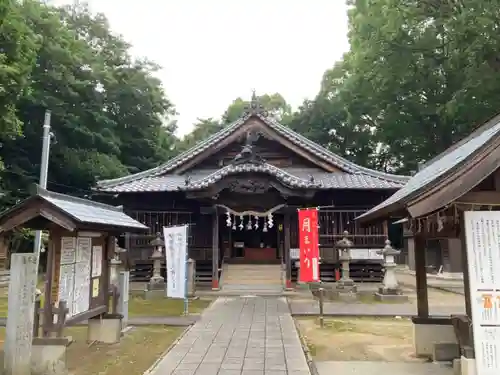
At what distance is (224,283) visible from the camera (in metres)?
16.4

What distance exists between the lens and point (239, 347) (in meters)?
7.50

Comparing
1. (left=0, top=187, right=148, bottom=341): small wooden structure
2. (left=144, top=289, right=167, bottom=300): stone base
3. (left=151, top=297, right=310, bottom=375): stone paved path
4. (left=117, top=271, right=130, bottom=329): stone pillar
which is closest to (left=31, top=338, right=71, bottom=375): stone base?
(left=0, top=187, right=148, bottom=341): small wooden structure

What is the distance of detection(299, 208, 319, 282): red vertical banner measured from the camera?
40.3 ft

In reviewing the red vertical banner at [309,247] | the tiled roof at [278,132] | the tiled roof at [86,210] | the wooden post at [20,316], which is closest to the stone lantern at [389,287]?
the red vertical banner at [309,247]

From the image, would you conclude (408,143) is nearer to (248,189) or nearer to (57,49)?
(248,189)

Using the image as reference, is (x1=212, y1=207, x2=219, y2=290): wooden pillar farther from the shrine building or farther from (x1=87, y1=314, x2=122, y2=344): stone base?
(x1=87, y1=314, x2=122, y2=344): stone base

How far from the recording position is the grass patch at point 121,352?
20.7 feet

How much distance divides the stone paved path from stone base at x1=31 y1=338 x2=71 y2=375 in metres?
1.32

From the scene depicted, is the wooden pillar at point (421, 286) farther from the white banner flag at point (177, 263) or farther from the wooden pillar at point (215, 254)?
the wooden pillar at point (215, 254)

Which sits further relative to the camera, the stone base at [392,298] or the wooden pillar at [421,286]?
the stone base at [392,298]

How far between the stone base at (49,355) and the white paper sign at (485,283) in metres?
5.33

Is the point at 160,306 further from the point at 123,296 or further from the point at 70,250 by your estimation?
the point at 70,250

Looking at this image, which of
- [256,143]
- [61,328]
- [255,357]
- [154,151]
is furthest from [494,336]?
[154,151]

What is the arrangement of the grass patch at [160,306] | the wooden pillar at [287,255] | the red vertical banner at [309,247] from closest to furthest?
the grass patch at [160,306] < the red vertical banner at [309,247] < the wooden pillar at [287,255]
